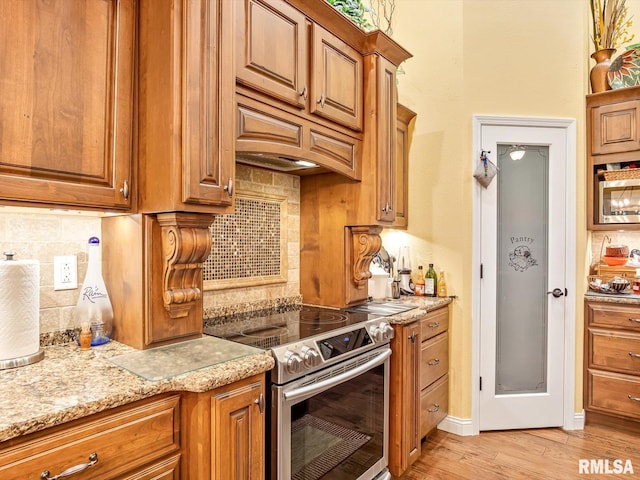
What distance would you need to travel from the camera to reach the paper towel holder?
122 cm

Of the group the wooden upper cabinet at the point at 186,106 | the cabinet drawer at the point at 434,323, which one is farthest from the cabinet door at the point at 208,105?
the cabinet drawer at the point at 434,323

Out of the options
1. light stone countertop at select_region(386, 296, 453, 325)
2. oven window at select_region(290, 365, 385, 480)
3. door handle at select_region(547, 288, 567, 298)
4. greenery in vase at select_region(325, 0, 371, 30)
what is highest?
greenery in vase at select_region(325, 0, 371, 30)

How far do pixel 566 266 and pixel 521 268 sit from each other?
0.31m

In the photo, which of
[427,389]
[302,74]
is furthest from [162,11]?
[427,389]

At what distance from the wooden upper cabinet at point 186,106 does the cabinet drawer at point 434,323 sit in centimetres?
159

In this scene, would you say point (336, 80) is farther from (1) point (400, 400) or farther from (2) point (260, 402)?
(1) point (400, 400)

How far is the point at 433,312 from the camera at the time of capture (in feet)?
8.63

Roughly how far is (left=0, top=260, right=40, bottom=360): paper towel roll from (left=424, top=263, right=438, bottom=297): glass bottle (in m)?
2.36

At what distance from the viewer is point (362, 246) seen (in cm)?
240

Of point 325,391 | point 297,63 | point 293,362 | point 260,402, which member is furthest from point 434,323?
point 297,63

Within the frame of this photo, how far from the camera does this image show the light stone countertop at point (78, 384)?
93 cm

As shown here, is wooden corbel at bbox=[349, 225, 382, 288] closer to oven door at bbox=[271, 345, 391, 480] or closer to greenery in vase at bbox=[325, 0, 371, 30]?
oven door at bbox=[271, 345, 391, 480]

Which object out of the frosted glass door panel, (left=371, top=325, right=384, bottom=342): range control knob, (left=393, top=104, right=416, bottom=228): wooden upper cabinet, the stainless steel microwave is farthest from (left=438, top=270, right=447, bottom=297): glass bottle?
the stainless steel microwave

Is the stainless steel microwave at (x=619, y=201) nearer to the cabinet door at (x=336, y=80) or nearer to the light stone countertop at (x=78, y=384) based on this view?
the cabinet door at (x=336, y=80)
